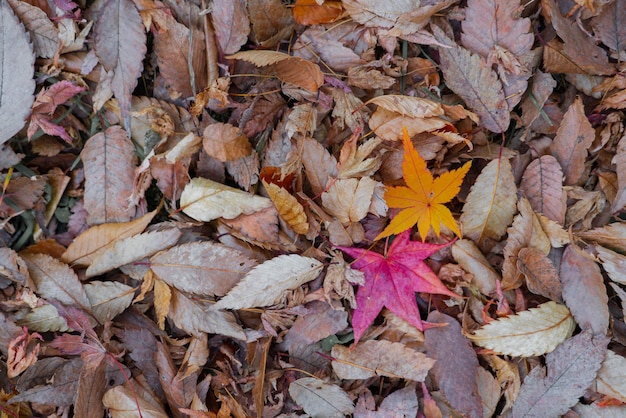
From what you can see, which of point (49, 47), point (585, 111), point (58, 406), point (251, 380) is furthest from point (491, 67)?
point (58, 406)

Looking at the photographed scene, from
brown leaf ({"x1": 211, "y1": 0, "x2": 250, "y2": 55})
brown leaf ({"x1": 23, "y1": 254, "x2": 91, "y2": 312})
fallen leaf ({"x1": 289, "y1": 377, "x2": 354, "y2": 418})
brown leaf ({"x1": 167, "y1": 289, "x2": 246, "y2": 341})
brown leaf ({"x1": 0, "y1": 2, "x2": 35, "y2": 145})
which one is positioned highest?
brown leaf ({"x1": 211, "y1": 0, "x2": 250, "y2": 55})

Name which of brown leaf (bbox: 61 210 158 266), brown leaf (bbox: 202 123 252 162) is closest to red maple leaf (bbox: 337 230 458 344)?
brown leaf (bbox: 202 123 252 162)

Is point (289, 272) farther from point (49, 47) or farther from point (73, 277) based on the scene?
point (49, 47)

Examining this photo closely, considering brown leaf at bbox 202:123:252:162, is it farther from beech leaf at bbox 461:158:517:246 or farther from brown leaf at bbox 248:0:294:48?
beech leaf at bbox 461:158:517:246

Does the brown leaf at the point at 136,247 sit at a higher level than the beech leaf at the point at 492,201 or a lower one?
lower

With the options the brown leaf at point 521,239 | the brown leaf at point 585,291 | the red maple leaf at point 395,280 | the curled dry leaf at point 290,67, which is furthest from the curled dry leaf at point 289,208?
the brown leaf at point 585,291

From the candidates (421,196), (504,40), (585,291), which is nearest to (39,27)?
(421,196)

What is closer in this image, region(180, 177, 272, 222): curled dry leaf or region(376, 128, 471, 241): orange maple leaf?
region(376, 128, 471, 241): orange maple leaf

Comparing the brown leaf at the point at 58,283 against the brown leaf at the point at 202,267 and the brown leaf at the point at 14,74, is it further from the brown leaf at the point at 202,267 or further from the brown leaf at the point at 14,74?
the brown leaf at the point at 14,74
